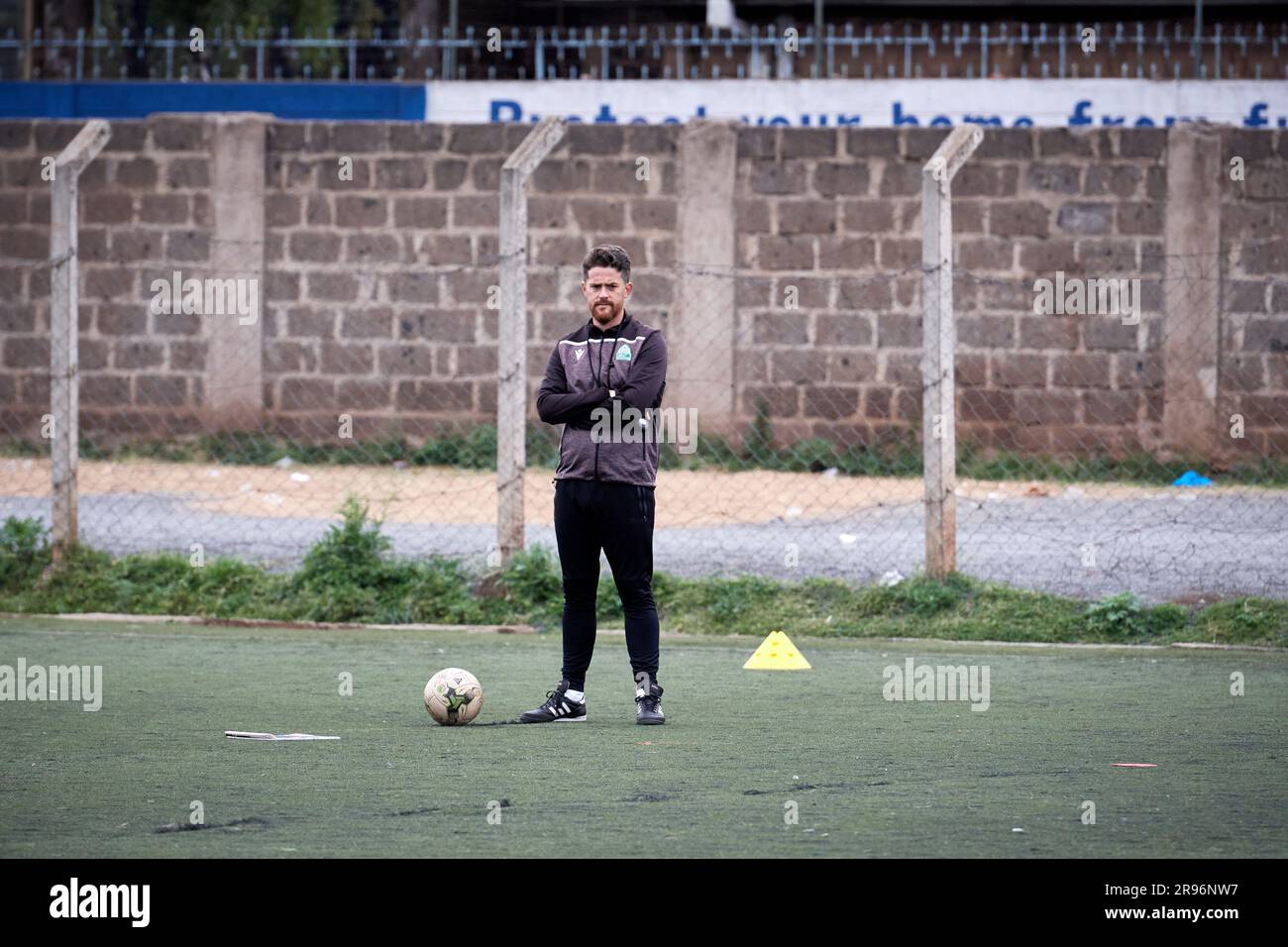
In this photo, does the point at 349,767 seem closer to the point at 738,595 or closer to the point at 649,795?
the point at 649,795

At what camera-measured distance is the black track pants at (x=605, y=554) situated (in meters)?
7.57

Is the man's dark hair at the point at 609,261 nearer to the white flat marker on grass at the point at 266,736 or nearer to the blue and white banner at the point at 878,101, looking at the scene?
the white flat marker on grass at the point at 266,736

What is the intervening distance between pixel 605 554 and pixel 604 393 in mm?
659

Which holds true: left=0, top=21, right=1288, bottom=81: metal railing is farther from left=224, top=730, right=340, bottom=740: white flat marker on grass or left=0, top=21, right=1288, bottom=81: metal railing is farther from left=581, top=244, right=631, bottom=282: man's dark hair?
left=224, top=730, right=340, bottom=740: white flat marker on grass

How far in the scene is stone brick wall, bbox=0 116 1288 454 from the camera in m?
16.9

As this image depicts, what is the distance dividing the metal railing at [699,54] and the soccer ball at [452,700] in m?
14.6

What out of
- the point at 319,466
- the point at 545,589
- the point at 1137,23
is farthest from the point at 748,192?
the point at 1137,23

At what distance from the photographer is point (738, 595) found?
1148 centimetres

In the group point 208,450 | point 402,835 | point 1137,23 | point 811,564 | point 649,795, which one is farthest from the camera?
point 1137,23

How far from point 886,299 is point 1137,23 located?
9.33m

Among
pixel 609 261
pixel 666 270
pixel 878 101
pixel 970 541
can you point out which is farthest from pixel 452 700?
pixel 878 101

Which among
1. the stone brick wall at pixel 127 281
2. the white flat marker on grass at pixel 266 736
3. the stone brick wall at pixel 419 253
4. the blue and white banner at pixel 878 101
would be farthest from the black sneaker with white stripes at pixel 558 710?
the blue and white banner at pixel 878 101

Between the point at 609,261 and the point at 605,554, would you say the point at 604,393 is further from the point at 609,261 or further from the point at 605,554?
the point at 605,554

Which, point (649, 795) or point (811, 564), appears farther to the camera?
point (811, 564)
